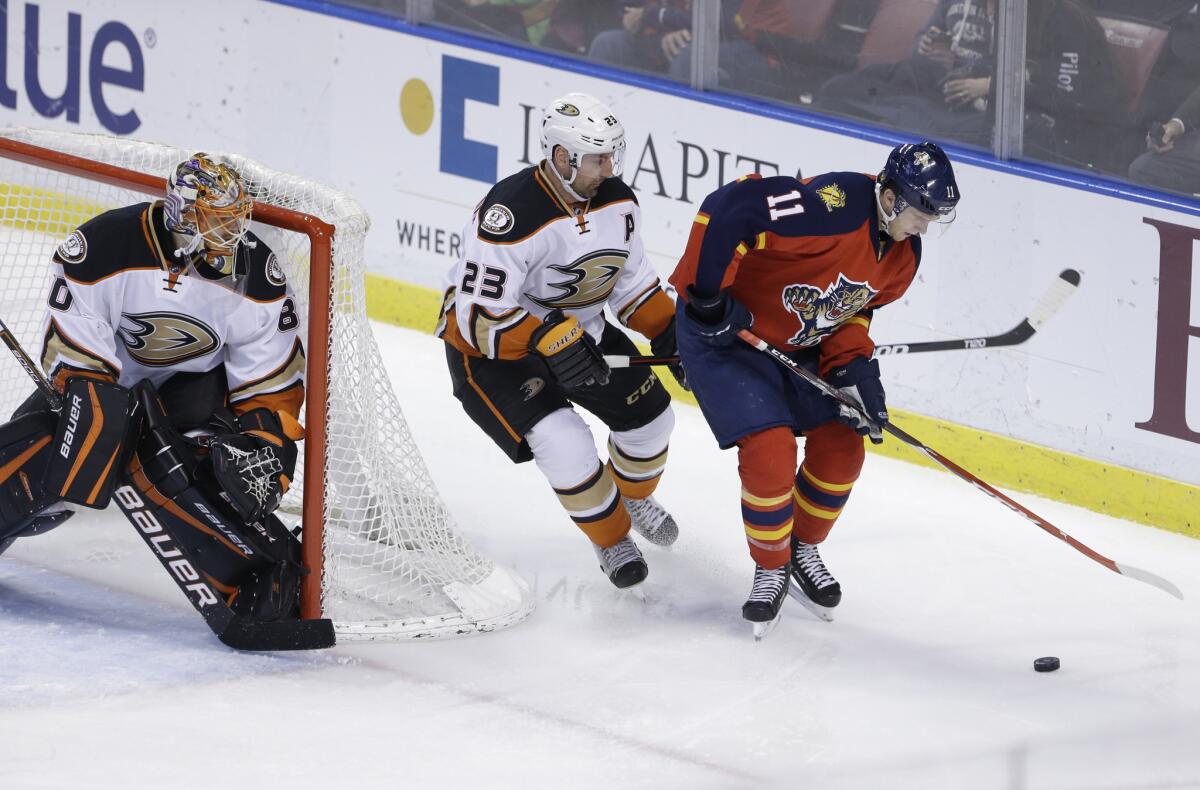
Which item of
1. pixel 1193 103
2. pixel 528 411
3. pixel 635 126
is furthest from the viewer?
pixel 635 126

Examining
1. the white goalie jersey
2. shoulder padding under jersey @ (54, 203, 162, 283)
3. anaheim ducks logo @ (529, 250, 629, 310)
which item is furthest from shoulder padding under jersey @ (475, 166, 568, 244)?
shoulder padding under jersey @ (54, 203, 162, 283)

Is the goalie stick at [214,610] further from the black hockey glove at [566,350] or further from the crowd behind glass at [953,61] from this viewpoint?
the crowd behind glass at [953,61]

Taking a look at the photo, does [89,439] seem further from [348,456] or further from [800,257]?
[800,257]

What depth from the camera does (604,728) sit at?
3.22 meters

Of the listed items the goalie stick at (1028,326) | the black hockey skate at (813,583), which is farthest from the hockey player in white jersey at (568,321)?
the goalie stick at (1028,326)

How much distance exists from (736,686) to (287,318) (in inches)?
44.2

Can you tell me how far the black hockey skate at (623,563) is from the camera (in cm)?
377

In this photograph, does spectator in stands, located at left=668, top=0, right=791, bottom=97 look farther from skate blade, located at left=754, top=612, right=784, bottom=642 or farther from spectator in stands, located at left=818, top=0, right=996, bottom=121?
skate blade, located at left=754, top=612, right=784, bottom=642

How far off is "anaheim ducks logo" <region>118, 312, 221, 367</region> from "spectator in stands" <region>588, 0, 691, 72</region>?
1.98 metres

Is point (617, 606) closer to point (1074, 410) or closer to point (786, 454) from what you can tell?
point (786, 454)

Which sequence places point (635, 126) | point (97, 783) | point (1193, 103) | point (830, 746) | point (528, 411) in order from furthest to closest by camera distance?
Answer: point (635, 126)
point (1193, 103)
point (528, 411)
point (830, 746)
point (97, 783)

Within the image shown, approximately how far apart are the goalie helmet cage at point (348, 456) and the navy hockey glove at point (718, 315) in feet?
2.16

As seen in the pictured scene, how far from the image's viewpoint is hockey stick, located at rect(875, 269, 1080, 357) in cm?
438

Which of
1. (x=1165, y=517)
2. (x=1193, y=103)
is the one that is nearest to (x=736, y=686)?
(x=1165, y=517)
